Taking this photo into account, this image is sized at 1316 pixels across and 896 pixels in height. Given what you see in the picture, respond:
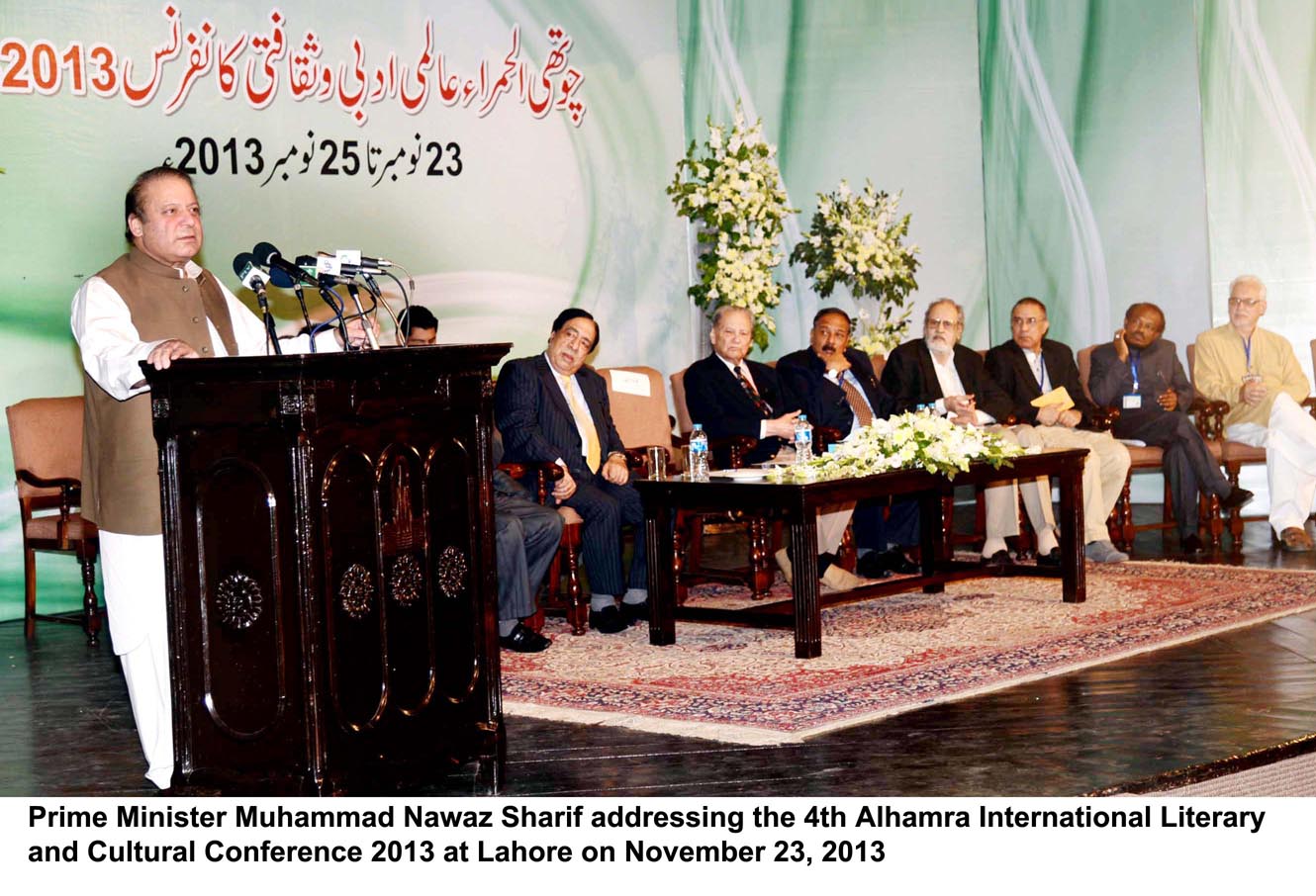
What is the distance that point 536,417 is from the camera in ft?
19.9

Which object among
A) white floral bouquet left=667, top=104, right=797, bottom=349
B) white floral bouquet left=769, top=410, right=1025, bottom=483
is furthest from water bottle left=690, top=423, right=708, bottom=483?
white floral bouquet left=667, top=104, right=797, bottom=349

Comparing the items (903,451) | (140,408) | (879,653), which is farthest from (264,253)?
(903,451)

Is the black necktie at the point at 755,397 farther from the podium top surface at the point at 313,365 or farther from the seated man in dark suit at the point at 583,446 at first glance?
the podium top surface at the point at 313,365

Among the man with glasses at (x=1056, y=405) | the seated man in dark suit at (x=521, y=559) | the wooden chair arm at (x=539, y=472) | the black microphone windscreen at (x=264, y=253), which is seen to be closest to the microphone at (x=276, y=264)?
the black microphone windscreen at (x=264, y=253)

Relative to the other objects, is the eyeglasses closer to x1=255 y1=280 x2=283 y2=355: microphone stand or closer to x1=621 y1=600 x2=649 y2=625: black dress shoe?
x1=621 y1=600 x2=649 y2=625: black dress shoe

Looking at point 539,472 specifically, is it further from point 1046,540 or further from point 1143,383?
point 1143,383

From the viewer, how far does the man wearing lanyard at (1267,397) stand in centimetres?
746

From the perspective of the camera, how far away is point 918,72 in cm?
911

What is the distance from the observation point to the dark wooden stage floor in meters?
3.69

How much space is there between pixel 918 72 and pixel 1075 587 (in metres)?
4.08

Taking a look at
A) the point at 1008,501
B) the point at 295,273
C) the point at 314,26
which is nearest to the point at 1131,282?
the point at 1008,501

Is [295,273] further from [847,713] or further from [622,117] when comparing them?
[622,117]

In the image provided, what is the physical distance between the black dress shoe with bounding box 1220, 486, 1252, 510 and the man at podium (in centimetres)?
495

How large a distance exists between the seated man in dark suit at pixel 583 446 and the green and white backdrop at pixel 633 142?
1690 mm
